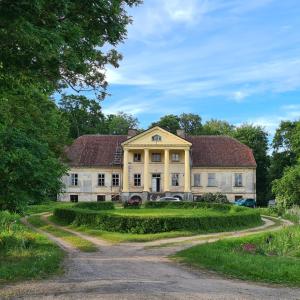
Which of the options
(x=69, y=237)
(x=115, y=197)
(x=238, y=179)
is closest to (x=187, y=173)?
(x=238, y=179)

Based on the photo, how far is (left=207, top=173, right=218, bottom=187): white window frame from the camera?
67219 mm

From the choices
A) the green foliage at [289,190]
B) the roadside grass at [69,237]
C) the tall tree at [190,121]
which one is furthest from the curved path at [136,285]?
the tall tree at [190,121]

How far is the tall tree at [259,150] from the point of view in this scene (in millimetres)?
75812

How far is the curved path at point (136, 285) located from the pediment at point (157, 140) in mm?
49178

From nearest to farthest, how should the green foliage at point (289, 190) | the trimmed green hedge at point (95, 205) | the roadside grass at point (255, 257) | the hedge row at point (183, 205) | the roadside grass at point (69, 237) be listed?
the roadside grass at point (255, 257)
the roadside grass at point (69, 237)
the trimmed green hedge at point (95, 205)
the hedge row at point (183, 205)
the green foliage at point (289, 190)

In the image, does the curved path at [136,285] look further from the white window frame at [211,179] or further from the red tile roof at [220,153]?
the red tile roof at [220,153]

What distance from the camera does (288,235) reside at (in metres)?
22.0

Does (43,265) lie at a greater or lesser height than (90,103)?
lesser

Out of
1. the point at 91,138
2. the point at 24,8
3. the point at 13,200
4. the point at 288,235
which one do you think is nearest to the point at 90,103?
the point at 13,200

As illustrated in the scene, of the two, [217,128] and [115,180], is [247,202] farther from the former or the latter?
[217,128]

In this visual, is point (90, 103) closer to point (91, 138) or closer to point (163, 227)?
point (163, 227)

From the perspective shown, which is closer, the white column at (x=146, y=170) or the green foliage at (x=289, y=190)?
the green foliage at (x=289, y=190)

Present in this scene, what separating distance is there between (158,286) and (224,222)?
1910cm

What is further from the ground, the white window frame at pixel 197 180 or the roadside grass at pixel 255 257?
the white window frame at pixel 197 180
